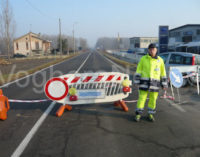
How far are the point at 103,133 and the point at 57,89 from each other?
208 cm

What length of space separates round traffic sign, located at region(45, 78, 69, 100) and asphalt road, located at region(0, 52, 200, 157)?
57 cm

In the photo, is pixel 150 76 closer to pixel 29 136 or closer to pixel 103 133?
pixel 103 133

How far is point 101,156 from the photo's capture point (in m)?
3.31

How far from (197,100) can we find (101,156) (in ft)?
16.8

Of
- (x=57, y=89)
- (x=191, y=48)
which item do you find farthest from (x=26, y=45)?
(x=57, y=89)

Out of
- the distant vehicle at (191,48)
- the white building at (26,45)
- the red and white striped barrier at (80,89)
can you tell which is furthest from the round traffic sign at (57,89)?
the white building at (26,45)

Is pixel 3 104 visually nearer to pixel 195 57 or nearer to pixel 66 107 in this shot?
pixel 66 107

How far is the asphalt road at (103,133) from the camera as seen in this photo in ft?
11.4

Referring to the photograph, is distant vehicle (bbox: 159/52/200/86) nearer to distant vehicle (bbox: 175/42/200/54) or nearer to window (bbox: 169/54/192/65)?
window (bbox: 169/54/192/65)

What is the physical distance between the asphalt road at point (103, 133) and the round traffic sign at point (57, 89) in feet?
1.89

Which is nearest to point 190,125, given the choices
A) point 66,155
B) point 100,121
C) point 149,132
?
point 149,132

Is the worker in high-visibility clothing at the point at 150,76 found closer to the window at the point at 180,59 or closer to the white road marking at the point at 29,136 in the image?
the white road marking at the point at 29,136

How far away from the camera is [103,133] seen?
14.0 feet

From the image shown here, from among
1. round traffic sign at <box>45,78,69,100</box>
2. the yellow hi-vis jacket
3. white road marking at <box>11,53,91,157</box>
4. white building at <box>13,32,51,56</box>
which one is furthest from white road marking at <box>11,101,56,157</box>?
white building at <box>13,32,51,56</box>
